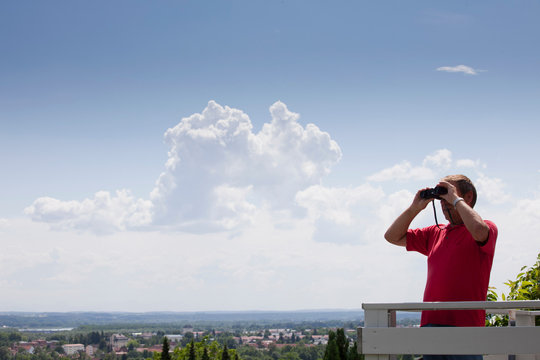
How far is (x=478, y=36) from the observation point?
1716 centimetres

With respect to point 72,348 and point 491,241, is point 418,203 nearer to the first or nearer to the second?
point 491,241

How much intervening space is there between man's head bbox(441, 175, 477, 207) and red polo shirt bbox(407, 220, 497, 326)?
16 centimetres

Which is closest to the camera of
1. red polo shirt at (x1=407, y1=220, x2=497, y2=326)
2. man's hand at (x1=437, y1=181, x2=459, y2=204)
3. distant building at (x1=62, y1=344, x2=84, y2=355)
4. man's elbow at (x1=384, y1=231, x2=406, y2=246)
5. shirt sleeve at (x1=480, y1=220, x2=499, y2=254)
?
red polo shirt at (x1=407, y1=220, x2=497, y2=326)

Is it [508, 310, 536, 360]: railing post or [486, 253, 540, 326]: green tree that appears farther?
[486, 253, 540, 326]: green tree

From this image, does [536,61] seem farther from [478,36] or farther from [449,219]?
[449,219]

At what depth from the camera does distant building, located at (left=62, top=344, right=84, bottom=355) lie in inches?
3838

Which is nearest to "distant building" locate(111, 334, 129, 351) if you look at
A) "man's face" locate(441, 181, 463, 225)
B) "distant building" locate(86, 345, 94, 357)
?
"distant building" locate(86, 345, 94, 357)

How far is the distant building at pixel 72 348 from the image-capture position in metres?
97.5

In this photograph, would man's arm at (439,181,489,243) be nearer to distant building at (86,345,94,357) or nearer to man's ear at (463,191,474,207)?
man's ear at (463,191,474,207)

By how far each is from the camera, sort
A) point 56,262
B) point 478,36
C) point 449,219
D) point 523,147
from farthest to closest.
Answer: point 56,262
point 478,36
point 523,147
point 449,219

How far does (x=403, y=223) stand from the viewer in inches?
125

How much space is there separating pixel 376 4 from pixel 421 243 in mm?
14697

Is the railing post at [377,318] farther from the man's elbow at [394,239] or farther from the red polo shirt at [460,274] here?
the man's elbow at [394,239]

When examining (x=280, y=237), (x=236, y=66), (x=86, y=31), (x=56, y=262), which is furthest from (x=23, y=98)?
(x=280, y=237)
